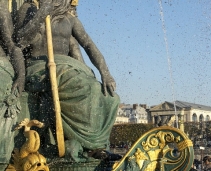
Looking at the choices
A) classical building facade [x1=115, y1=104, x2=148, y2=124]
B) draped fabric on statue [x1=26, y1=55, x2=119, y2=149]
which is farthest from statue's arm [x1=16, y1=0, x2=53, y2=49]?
classical building facade [x1=115, y1=104, x2=148, y2=124]

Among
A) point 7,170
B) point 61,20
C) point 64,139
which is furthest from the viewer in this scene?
point 61,20

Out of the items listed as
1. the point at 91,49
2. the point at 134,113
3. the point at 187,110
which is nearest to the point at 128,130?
the point at 187,110

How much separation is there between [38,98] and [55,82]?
29cm

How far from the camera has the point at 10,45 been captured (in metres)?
4.50

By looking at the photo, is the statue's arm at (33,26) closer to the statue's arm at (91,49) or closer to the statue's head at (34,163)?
the statue's arm at (91,49)

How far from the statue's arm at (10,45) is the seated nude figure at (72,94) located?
0.08 meters

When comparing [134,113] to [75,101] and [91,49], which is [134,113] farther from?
[75,101]

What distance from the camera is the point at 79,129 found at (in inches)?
168

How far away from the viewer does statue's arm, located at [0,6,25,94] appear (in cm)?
434

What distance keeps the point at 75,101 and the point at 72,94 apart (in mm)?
62

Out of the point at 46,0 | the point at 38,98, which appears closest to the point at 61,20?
the point at 46,0

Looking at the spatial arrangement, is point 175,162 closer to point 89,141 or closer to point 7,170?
point 89,141

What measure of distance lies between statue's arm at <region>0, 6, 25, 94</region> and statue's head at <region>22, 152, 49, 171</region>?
0.62 metres

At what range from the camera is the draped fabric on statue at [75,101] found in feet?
14.0
